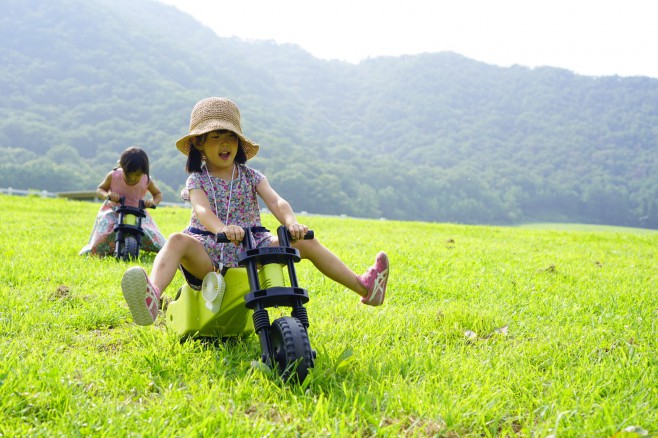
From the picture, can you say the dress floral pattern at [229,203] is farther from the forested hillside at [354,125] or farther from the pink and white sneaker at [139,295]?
the forested hillside at [354,125]

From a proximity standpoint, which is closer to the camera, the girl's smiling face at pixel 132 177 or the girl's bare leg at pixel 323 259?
the girl's bare leg at pixel 323 259

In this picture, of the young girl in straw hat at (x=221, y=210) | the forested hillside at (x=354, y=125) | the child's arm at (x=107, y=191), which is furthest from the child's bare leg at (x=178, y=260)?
the forested hillside at (x=354, y=125)

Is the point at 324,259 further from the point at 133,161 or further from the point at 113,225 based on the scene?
the point at 133,161

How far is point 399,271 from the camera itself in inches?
266

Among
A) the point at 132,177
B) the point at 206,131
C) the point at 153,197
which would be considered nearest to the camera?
the point at 206,131

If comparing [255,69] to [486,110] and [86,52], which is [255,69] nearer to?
[86,52]

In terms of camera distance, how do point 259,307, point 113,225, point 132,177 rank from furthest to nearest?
point 132,177 < point 113,225 < point 259,307

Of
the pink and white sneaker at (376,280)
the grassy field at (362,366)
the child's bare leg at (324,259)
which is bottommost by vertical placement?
the grassy field at (362,366)

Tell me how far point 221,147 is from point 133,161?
4312 millimetres

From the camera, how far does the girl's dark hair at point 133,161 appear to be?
795 centimetres

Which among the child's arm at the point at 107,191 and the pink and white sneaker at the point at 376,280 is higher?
the child's arm at the point at 107,191

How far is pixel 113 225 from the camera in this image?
7762 millimetres

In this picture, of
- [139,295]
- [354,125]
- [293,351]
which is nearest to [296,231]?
[293,351]

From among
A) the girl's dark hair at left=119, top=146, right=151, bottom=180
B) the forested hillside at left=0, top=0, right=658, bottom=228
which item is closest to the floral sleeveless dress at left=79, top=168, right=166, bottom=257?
the girl's dark hair at left=119, top=146, right=151, bottom=180
